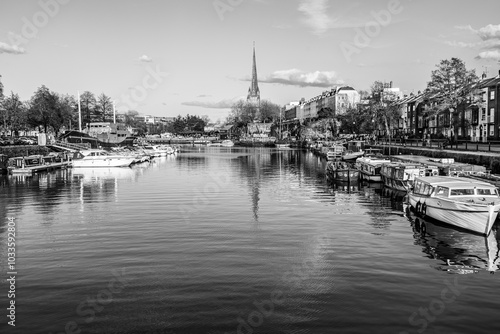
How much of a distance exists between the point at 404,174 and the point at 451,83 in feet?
138

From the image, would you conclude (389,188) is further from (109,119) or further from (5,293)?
(109,119)

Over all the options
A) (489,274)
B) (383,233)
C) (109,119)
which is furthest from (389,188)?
(109,119)

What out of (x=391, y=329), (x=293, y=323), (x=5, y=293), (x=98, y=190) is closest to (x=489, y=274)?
(x=391, y=329)

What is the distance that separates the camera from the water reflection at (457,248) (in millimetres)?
20766

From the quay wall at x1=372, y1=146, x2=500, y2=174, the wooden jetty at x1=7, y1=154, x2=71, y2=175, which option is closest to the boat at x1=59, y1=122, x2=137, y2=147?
the wooden jetty at x1=7, y1=154, x2=71, y2=175

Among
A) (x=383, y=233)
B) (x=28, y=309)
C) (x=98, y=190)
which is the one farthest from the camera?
(x=98, y=190)

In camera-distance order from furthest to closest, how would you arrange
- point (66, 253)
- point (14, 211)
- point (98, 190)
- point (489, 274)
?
point (98, 190) → point (14, 211) → point (66, 253) → point (489, 274)

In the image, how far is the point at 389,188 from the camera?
161ft

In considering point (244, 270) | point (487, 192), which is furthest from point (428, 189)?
point (244, 270)

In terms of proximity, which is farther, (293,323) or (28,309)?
(28,309)

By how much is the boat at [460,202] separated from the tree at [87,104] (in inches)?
5857

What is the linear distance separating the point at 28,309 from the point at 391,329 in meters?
12.2

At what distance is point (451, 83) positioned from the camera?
78.5m

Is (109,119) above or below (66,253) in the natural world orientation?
above
